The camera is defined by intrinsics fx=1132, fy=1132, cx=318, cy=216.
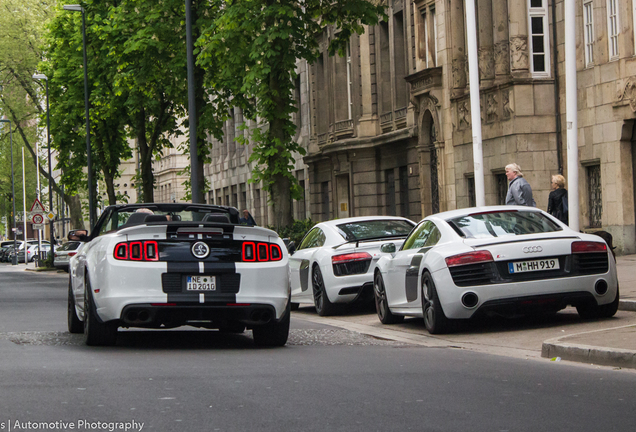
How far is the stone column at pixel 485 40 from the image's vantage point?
30.8 metres

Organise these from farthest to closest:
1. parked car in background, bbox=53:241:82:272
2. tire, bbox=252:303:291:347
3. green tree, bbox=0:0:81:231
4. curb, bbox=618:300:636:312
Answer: green tree, bbox=0:0:81:231
parked car in background, bbox=53:241:82:272
curb, bbox=618:300:636:312
tire, bbox=252:303:291:347

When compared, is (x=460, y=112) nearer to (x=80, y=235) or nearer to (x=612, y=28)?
(x=612, y=28)

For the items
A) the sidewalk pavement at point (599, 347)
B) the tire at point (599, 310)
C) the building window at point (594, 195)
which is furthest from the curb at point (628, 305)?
the building window at point (594, 195)

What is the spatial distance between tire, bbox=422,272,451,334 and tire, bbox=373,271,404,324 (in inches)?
63.9

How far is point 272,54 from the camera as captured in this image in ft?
88.3

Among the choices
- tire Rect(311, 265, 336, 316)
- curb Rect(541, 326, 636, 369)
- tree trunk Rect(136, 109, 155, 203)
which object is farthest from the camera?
tree trunk Rect(136, 109, 155, 203)

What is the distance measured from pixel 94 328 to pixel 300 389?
3683 mm

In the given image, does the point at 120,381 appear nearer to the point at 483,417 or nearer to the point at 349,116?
the point at 483,417

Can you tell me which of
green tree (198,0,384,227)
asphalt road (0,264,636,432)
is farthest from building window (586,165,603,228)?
asphalt road (0,264,636,432)

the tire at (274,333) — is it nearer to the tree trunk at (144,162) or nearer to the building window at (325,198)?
the tree trunk at (144,162)

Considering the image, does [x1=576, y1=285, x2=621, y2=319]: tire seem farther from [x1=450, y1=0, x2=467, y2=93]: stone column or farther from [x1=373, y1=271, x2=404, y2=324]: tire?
[x1=450, y1=0, x2=467, y2=93]: stone column

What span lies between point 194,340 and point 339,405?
5.31 m

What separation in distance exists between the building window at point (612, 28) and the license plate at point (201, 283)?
17452mm

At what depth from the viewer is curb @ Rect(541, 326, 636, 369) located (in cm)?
926
